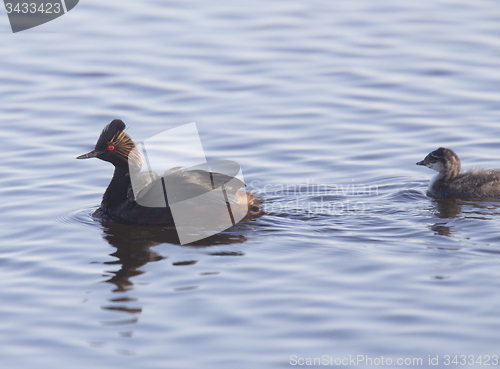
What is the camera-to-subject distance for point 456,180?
8.77 meters

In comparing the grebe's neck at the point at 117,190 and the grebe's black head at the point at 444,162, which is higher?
the grebe's neck at the point at 117,190

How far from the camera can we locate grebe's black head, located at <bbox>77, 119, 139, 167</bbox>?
821 centimetres

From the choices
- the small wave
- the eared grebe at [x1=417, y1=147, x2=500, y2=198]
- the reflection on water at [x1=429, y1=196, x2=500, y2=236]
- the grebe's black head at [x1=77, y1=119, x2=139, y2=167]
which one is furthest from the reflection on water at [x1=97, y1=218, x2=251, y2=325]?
the eared grebe at [x1=417, y1=147, x2=500, y2=198]

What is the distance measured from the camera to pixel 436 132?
10.4 m

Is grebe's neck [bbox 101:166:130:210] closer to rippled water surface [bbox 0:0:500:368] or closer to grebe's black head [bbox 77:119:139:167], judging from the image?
grebe's black head [bbox 77:119:139:167]

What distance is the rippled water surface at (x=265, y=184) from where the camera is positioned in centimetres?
553

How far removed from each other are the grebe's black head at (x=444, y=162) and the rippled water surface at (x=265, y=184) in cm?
36

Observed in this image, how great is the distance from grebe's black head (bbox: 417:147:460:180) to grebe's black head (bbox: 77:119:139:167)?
12.4 feet

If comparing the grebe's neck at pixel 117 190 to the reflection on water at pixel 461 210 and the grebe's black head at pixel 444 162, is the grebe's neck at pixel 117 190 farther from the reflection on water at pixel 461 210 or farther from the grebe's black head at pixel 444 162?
the grebe's black head at pixel 444 162

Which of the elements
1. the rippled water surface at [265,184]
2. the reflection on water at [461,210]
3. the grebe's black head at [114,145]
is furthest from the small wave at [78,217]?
the reflection on water at [461,210]

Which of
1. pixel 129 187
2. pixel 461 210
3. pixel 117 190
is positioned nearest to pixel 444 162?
pixel 461 210

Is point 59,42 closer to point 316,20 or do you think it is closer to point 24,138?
point 24,138

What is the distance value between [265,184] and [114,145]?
203cm

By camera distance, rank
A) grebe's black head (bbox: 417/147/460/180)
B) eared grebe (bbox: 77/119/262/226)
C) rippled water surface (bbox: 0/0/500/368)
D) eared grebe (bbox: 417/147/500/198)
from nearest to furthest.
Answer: rippled water surface (bbox: 0/0/500/368) < eared grebe (bbox: 77/119/262/226) < eared grebe (bbox: 417/147/500/198) < grebe's black head (bbox: 417/147/460/180)
